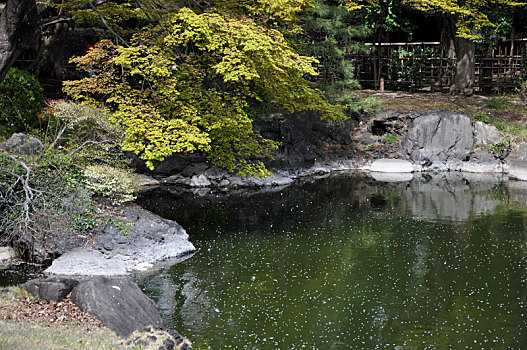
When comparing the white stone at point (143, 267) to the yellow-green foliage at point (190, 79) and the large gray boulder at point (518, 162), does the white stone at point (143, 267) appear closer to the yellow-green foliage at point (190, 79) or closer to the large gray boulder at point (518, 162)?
the yellow-green foliage at point (190, 79)

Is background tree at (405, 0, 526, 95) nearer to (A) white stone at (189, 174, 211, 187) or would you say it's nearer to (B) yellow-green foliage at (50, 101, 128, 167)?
(A) white stone at (189, 174, 211, 187)

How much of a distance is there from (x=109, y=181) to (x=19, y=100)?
16.7 ft

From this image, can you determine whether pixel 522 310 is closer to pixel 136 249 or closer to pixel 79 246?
pixel 136 249

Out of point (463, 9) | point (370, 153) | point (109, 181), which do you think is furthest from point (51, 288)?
point (463, 9)

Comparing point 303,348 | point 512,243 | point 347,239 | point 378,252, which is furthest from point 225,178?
point 303,348

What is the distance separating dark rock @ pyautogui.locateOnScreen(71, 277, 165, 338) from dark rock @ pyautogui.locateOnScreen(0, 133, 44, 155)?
223 inches

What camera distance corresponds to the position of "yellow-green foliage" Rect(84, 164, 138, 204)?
13227 mm

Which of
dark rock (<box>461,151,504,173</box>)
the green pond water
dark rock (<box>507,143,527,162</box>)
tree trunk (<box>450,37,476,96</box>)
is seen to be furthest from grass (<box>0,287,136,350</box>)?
tree trunk (<box>450,37,476,96</box>)

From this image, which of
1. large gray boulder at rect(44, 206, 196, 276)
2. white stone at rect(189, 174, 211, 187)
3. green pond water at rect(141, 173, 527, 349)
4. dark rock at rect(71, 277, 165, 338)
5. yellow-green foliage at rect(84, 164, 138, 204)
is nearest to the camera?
dark rock at rect(71, 277, 165, 338)

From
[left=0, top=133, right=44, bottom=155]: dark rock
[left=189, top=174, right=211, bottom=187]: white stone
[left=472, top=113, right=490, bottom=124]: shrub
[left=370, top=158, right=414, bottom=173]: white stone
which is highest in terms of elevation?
[left=0, top=133, right=44, bottom=155]: dark rock

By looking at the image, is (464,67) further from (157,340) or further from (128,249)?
(157,340)

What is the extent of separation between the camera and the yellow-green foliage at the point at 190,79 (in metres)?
14.2

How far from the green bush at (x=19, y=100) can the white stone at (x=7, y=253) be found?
4.69 meters

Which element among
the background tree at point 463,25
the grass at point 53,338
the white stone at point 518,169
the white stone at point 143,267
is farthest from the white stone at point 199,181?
the grass at point 53,338
